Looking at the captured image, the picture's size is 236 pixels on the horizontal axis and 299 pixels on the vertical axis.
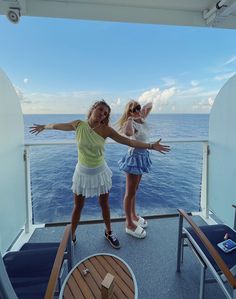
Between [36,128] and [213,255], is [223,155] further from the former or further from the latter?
[36,128]

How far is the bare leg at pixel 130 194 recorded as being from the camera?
215cm

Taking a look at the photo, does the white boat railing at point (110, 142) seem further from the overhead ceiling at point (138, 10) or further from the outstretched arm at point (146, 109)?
the overhead ceiling at point (138, 10)

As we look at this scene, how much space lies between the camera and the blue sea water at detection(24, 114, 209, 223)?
2.62m

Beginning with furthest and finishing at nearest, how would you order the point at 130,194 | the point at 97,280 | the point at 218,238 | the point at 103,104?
the point at 130,194 → the point at 103,104 → the point at 218,238 → the point at 97,280

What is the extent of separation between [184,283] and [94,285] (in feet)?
3.05

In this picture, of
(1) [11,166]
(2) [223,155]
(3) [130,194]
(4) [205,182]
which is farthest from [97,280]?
(4) [205,182]

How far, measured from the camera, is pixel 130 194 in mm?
2191

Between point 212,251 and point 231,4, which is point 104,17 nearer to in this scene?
point 231,4

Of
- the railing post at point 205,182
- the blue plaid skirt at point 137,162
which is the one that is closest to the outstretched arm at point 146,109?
the blue plaid skirt at point 137,162

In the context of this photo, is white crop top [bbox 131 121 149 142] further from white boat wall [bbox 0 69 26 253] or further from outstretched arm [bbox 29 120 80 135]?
white boat wall [bbox 0 69 26 253]

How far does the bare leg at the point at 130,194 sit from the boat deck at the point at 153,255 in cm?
15

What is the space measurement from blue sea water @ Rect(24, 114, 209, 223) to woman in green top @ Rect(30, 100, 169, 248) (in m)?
0.22

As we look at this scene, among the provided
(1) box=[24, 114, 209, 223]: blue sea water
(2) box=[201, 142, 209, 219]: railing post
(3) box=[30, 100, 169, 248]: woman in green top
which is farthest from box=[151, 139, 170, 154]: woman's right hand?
(2) box=[201, 142, 209, 219]: railing post

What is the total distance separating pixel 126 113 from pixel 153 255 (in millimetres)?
1376
